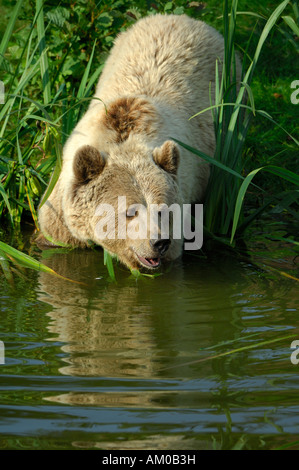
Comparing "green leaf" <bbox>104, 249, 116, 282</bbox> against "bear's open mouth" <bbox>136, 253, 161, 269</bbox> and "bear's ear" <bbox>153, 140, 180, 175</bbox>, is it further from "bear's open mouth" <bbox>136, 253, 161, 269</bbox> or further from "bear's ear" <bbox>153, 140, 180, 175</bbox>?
"bear's ear" <bbox>153, 140, 180, 175</bbox>

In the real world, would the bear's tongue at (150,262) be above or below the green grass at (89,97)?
below

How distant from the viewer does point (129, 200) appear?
5.08 m

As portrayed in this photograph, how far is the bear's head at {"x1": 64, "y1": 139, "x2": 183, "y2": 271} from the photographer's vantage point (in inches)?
198

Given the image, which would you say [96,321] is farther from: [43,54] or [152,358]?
[43,54]

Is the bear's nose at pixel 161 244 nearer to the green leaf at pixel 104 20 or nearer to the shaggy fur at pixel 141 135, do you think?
the shaggy fur at pixel 141 135

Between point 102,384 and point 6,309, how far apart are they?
129cm

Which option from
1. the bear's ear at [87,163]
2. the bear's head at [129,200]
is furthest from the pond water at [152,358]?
the bear's ear at [87,163]

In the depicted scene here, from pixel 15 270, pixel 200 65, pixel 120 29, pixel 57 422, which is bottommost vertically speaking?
pixel 57 422

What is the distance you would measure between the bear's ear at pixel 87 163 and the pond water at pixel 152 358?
29.6 inches

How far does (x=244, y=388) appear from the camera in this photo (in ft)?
11.3

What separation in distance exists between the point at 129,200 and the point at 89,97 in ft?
4.51

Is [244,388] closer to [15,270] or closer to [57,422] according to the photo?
[57,422]

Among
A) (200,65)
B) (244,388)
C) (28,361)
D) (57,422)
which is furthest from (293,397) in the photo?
(200,65)

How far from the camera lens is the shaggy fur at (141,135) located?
5.23m
